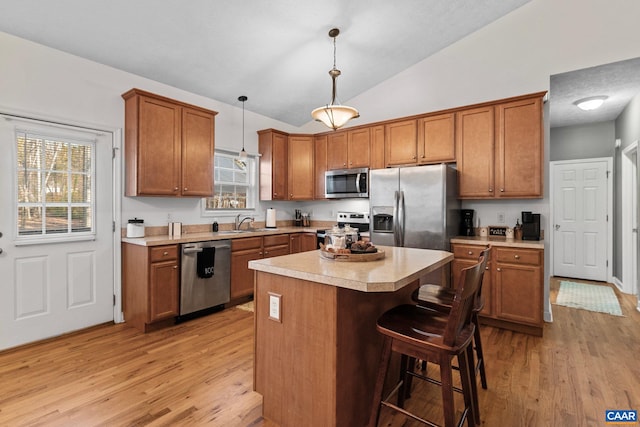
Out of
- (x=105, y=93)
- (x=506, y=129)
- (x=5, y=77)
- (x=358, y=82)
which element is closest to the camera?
(x=5, y=77)

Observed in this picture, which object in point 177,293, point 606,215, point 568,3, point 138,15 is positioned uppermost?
point 568,3

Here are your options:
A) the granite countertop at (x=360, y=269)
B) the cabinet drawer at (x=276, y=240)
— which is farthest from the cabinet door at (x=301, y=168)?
the granite countertop at (x=360, y=269)

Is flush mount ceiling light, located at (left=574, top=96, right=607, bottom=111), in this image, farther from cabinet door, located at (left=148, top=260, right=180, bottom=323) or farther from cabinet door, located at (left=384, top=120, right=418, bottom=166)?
cabinet door, located at (left=148, top=260, right=180, bottom=323)

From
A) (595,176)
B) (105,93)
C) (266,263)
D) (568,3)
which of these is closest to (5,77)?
(105,93)

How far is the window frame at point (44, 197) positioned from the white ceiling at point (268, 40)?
806 millimetres

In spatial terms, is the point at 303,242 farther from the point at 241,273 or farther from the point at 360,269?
the point at 360,269

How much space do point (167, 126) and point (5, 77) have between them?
4.34 feet

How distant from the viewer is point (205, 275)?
3646 mm

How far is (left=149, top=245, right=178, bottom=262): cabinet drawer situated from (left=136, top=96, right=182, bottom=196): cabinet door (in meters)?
0.63

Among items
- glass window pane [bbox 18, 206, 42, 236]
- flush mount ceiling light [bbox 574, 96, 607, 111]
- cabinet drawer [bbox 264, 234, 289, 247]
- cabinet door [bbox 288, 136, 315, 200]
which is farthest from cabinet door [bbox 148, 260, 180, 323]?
flush mount ceiling light [bbox 574, 96, 607, 111]

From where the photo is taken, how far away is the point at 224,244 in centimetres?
387

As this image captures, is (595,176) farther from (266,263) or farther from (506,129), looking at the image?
(266,263)

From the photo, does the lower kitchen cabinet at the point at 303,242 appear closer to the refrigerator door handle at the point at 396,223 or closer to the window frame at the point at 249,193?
the window frame at the point at 249,193

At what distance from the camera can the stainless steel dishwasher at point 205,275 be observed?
3.50 meters
